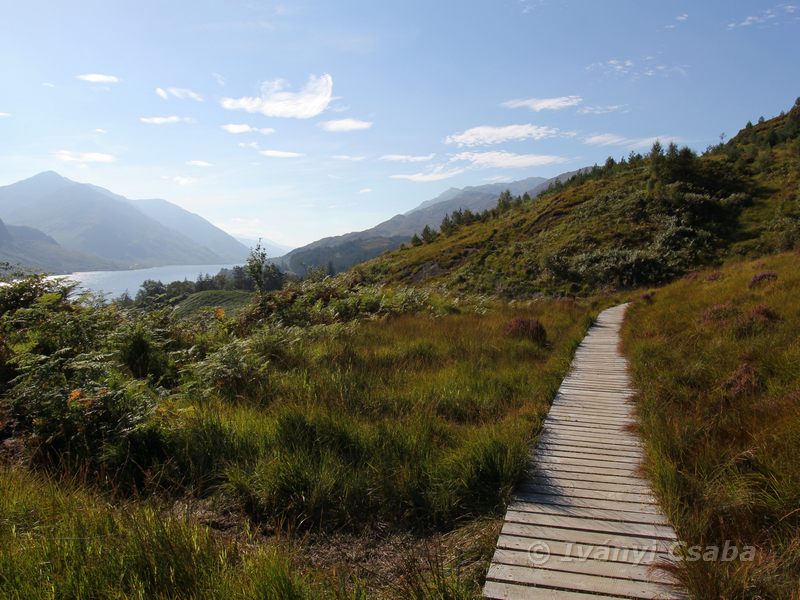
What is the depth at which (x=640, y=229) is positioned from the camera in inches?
1341

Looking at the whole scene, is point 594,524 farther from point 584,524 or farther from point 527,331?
point 527,331

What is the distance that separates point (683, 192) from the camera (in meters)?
36.0

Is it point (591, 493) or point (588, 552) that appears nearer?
point (588, 552)

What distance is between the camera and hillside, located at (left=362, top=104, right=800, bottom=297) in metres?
28.9

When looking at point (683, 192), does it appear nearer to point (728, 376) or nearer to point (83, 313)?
point (728, 376)

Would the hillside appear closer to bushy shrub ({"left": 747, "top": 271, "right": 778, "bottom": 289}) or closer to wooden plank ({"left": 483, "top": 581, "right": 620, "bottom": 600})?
bushy shrub ({"left": 747, "top": 271, "right": 778, "bottom": 289})

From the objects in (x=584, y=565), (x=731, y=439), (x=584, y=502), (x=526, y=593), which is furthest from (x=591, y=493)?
(x=526, y=593)

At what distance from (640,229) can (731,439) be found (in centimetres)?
3416

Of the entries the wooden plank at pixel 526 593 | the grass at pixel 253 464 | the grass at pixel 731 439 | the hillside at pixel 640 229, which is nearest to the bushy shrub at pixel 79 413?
the grass at pixel 253 464

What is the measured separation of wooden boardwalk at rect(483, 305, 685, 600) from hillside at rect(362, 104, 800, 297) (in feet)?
83.4

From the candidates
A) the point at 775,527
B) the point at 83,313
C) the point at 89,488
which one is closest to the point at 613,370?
the point at 775,527

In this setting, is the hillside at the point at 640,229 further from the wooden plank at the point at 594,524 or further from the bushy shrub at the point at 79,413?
the bushy shrub at the point at 79,413

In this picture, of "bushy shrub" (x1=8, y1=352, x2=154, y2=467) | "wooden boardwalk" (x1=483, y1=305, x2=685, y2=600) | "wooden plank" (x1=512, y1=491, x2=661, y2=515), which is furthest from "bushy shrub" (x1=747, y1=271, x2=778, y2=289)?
"bushy shrub" (x1=8, y1=352, x2=154, y2=467)

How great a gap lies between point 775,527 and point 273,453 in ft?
12.9
